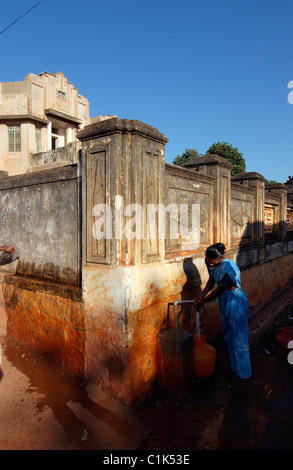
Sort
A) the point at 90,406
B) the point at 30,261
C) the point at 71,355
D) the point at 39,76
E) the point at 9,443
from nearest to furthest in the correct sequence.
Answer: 1. the point at 9,443
2. the point at 90,406
3. the point at 71,355
4. the point at 30,261
5. the point at 39,76

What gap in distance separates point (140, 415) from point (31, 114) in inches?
672

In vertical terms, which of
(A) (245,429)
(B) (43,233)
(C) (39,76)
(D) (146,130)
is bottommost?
(A) (245,429)

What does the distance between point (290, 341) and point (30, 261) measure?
416 cm

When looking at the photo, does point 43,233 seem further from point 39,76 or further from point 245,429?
point 39,76

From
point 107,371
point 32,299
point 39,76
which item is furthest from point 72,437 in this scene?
point 39,76

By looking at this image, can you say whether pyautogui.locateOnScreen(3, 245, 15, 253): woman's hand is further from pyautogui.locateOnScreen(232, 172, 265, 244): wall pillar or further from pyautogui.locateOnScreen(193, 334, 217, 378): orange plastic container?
pyautogui.locateOnScreen(232, 172, 265, 244): wall pillar

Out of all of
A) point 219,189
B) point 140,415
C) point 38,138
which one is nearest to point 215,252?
point 219,189

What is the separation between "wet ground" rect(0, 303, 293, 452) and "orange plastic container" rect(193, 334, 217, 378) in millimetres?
125

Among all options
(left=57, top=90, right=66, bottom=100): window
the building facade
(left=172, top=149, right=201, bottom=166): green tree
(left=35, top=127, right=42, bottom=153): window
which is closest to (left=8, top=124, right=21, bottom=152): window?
the building facade

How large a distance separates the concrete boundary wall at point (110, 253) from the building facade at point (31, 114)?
1332 cm

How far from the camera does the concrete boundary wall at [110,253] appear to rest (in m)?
3.02

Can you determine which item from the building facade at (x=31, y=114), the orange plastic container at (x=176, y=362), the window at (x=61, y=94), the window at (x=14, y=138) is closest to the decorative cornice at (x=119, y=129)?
the orange plastic container at (x=176, y=362)

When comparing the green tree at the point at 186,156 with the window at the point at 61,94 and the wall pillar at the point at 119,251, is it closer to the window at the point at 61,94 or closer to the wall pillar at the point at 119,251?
the window at the point at 61,94

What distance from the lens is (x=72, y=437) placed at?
2.59 m
